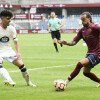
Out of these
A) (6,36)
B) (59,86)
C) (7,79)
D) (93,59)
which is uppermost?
(6,36)

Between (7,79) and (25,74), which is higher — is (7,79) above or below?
above

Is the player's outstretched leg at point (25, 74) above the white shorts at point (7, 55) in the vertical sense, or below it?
below

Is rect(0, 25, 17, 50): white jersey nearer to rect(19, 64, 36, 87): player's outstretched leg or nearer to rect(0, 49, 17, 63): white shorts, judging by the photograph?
rect(0, 49, 17, 63): white shorts

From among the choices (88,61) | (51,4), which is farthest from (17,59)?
(51,4)

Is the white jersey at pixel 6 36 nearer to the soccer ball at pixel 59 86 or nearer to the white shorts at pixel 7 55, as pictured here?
the white shorts at pixel 7 55

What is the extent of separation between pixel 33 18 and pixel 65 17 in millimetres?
5388

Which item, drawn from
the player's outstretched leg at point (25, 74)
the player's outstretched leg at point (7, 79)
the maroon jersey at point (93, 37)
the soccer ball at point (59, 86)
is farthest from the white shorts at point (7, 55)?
the maroon jersey at point (93, 37)

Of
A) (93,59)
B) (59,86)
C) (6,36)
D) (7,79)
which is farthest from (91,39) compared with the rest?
(7,79)

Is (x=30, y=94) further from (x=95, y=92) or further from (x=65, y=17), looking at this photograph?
(x=65, y=17)

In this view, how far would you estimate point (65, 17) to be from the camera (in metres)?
62.4

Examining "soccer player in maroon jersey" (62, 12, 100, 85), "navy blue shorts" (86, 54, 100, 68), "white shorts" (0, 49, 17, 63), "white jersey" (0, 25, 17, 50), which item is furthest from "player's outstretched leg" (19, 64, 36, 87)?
"navy blue shorts" (86, 54, 100, 68)

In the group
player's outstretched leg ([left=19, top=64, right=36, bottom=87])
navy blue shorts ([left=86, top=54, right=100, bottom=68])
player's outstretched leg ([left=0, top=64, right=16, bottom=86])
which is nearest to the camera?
player's outstretched leg ([left=0, top=64, right=16, bottom=86])

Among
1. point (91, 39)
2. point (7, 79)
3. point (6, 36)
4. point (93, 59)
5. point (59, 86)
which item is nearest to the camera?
point (7, 79)

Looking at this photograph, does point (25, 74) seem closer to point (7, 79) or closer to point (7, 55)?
point (7, 55)
